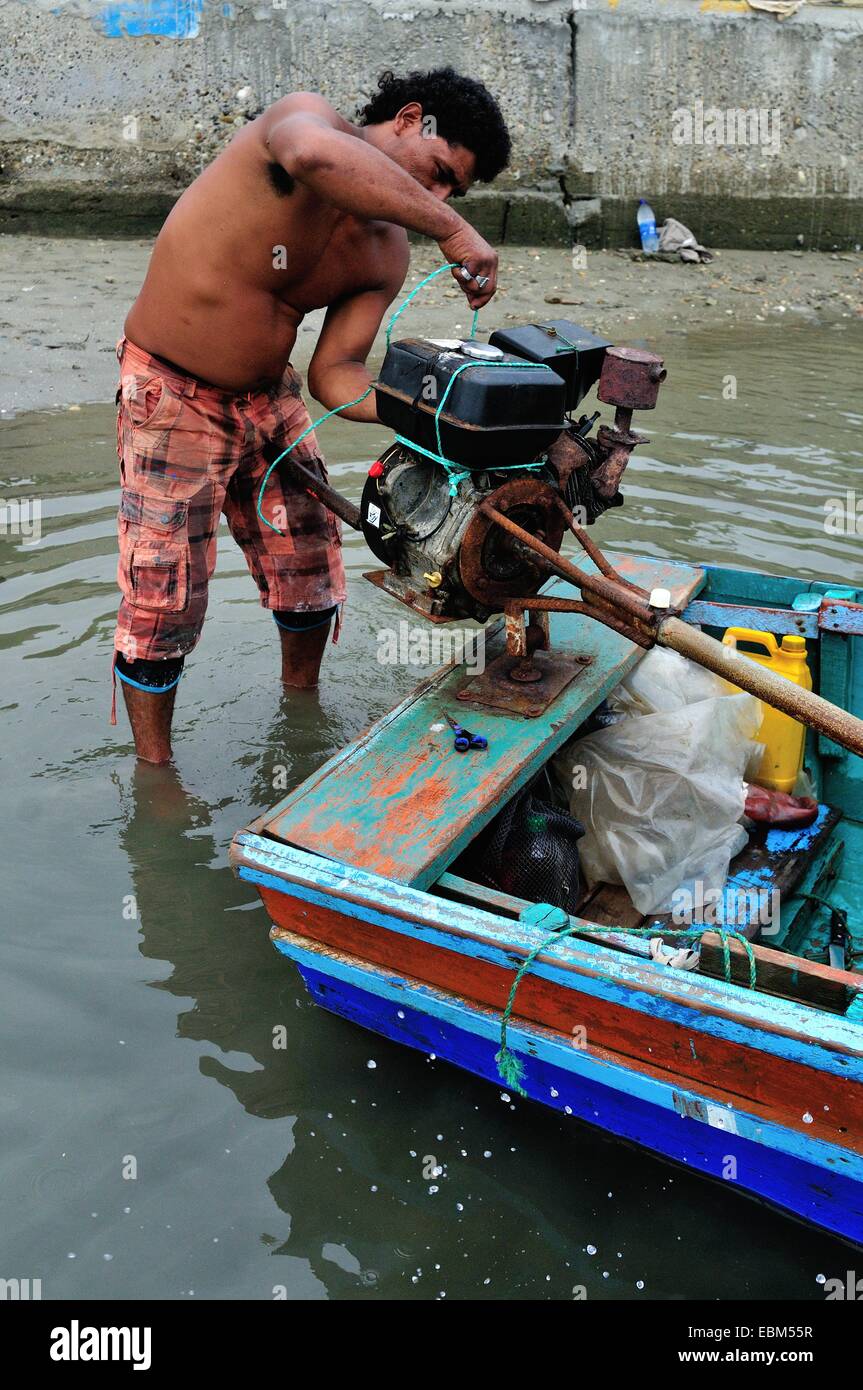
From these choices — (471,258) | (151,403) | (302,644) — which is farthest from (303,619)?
(471,258)

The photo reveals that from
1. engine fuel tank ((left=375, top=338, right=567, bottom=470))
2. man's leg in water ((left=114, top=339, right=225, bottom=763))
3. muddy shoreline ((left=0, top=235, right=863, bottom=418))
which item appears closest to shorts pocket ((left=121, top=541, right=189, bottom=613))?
man's leg in water ((left=114, top=339, right=225, bottom=763))

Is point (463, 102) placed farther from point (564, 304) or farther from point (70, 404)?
point (564, 304)

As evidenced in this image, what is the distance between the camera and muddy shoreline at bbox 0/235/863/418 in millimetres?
7883

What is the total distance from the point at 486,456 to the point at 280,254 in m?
0.96

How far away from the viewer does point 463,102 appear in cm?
313

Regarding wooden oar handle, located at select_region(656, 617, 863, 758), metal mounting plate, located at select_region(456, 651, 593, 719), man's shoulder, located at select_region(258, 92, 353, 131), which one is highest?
man's shoulder, located at select_region(258, 92, 353, 131)

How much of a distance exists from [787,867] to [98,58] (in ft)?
30.1

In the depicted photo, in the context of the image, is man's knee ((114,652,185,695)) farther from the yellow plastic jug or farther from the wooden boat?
the yellow plastic jug

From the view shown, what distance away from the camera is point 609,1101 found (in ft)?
8.35

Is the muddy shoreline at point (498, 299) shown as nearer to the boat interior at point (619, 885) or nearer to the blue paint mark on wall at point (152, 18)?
the blue paint mark on wall at point (152, 18)

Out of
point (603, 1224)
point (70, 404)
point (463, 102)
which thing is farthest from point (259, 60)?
point (603, 1224)

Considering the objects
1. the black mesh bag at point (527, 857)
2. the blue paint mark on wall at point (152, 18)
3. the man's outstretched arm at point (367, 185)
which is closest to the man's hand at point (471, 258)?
the man's outstretched arm at point (367, 185)

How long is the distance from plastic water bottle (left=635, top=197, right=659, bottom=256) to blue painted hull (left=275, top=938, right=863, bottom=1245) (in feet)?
30.1

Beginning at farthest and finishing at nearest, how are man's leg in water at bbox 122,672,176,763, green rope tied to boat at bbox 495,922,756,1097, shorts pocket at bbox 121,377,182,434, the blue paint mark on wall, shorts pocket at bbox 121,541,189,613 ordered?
1. the blue paint mark on wall
2. man's leg in water at bbox 122,672,176,763
3. shorts pocket at bbox 121,541,189,613
4. shorts pocket at bbox 121,377,182,434
5. green rope tied to boat at bbox 495,922,756,1097
